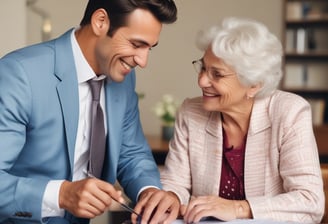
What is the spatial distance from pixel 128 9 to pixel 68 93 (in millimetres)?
300

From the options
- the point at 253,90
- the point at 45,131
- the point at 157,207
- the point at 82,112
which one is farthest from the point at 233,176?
the point at 45,131

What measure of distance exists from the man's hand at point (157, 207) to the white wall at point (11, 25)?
233 cm

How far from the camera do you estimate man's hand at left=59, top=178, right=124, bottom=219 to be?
3.88 feet

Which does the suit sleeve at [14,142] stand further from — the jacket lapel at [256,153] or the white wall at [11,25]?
the white wall at [11,25]

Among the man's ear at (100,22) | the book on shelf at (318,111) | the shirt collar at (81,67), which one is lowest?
the book on shelf at (318,111)

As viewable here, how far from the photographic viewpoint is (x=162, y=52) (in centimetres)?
463

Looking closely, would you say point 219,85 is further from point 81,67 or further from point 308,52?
point 308,52

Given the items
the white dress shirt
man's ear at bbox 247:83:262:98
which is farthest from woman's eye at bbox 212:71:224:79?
the white dress shirt

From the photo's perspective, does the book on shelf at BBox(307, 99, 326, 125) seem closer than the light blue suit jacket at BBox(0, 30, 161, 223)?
No

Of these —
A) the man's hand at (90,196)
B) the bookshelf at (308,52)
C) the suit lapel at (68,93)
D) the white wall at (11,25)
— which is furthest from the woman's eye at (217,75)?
the bookshelf at (308,52)

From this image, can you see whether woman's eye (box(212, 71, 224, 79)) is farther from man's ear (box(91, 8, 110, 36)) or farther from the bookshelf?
the bookshelf

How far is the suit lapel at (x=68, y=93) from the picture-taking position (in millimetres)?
1428

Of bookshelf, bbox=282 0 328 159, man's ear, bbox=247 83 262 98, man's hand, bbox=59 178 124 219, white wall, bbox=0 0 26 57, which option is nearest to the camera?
man's hand, bbox=59 178 124 219

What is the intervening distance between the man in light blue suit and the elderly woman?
0.23 metres
